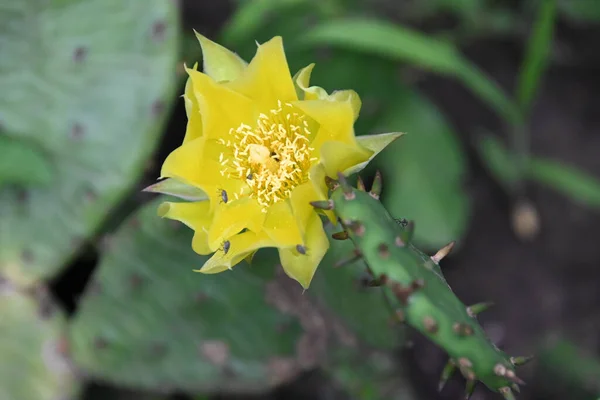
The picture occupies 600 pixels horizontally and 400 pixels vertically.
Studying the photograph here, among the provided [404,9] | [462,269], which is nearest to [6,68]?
[404,9]

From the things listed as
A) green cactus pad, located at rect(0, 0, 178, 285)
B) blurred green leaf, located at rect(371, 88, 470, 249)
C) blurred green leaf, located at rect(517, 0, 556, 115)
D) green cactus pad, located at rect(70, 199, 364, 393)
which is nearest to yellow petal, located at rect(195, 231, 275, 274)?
green cactus pad, located at rect(70, 199, 364, 393)

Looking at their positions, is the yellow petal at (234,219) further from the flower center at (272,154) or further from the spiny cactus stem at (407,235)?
the spiny cactus stem at (407,235)

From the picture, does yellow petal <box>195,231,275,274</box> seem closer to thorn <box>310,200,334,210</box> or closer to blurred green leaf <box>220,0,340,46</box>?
thorn <box>310,200,334,210</box>

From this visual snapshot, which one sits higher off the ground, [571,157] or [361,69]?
[361,69]

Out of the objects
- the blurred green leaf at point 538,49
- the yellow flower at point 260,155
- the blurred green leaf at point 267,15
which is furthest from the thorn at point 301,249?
the blurred green leaf at point 538,49

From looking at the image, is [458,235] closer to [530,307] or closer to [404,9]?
[530,307]

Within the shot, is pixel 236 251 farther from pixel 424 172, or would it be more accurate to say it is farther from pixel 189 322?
pixel 424 172

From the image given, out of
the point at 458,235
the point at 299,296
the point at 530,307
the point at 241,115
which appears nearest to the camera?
the point at 241,115
